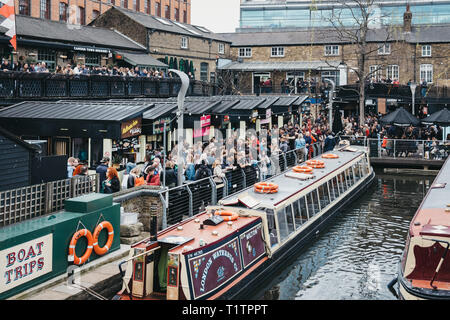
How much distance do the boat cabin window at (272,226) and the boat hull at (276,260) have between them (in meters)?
0.29

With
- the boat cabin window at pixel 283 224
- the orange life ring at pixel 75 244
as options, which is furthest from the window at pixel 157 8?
the orange life ring at pixel 75 244

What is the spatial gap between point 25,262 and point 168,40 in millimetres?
33165

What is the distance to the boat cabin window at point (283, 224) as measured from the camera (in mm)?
13714

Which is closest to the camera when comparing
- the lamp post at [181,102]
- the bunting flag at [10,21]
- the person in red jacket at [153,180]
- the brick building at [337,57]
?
the lamp post at [181,102]

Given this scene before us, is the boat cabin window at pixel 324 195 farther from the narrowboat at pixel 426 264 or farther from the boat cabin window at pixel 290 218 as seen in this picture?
the narrowboat at pixel 426 264

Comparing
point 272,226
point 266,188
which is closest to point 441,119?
point 266,188

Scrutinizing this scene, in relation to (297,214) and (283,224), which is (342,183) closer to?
(297,214)

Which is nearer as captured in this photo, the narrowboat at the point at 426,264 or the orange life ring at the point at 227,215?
the narrowboat at the point at 426,264

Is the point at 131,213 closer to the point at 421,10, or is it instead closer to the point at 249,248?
the point at 249,248

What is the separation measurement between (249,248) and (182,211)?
341 centimetres

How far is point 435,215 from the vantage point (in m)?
12.2

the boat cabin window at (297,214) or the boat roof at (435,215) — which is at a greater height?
the boat roof at (435,215)

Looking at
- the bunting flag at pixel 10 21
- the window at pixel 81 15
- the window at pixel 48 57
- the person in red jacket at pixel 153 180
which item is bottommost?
the person in red jacket at pixel 153 180
